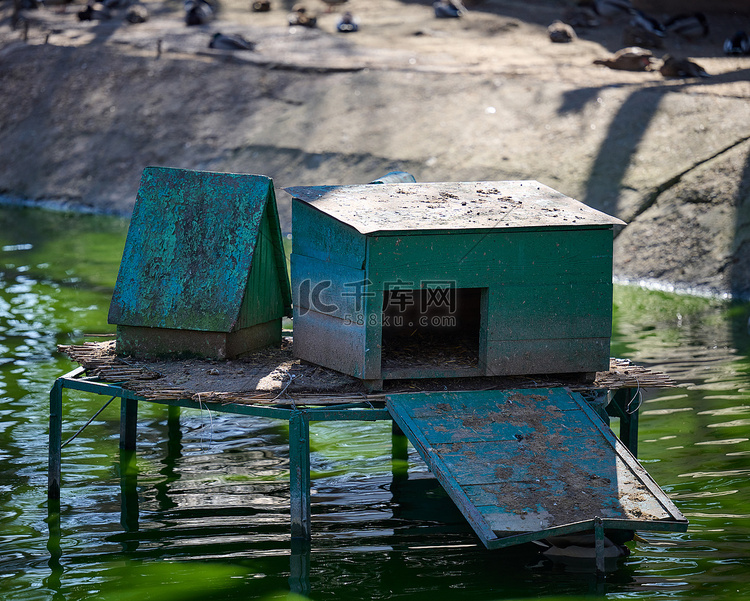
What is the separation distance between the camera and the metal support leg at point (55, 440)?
5.60 meters

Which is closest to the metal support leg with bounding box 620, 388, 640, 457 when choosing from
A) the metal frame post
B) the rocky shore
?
the metal frame post

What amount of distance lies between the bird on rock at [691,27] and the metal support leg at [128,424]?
15214 millimetres

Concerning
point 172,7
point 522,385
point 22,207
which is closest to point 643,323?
point 522,385

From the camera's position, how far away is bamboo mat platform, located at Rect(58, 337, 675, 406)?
17.0 feet

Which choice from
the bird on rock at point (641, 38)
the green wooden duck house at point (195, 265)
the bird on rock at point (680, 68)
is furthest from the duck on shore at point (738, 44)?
the green wooden duck house at point (195, 265)

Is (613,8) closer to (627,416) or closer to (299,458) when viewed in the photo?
(627,416)

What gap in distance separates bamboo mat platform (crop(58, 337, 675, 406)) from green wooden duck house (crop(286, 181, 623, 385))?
0.10 metres

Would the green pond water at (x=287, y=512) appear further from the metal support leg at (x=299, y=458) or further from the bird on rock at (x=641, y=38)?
the bird on rock at (x=641, y=38)

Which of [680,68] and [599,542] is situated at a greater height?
[680,68]

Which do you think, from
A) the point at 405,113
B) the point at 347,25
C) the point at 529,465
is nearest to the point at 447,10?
the point at 347,25

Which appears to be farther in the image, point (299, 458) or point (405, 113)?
point (405, 113)

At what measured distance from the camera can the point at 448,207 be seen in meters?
5.60

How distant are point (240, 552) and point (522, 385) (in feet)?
5.64

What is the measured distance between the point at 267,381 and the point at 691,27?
1573 centimetres
